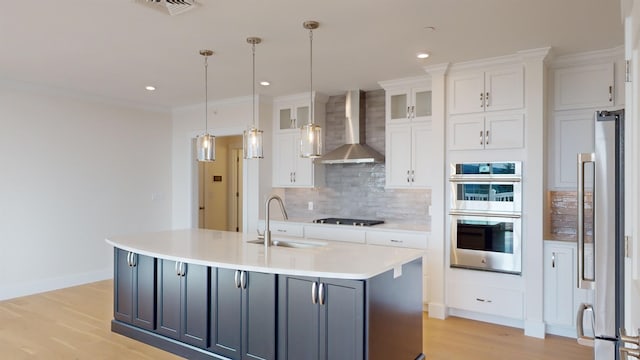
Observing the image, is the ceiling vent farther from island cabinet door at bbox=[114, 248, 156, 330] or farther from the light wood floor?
the light wood floor

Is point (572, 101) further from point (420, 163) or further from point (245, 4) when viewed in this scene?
point (245, 4)

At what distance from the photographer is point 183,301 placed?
132 inches

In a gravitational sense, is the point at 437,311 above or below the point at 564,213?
below

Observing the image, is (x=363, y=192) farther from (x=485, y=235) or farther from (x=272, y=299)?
(x=272, y=299)

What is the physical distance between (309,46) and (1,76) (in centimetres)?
372

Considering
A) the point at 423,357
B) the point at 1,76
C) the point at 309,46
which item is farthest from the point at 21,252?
the point at 423,357

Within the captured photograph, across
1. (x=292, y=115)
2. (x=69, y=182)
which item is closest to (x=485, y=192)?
(x=292, y=115)

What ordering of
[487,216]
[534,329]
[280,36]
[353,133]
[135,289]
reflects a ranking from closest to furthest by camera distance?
[280,36]
[135,289]
[534,329]
[487,216]
[353,133]

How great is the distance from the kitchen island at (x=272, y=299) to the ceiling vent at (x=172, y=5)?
172cm

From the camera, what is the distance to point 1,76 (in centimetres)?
484

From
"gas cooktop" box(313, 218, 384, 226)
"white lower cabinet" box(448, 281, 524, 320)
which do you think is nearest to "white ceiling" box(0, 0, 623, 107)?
"gas cooktop" box(313, 218, 384, 226)

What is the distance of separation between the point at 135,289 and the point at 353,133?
317 cm

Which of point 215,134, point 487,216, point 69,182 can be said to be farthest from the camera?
point 215,134

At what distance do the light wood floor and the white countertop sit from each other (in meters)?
0.87
